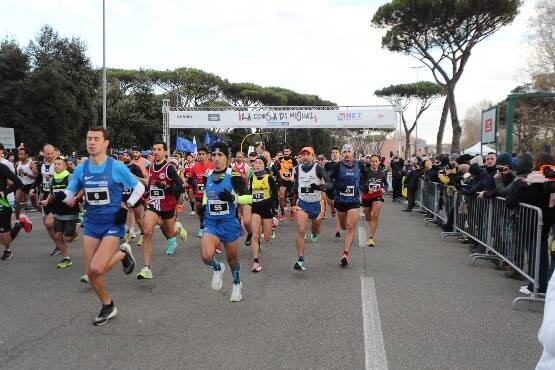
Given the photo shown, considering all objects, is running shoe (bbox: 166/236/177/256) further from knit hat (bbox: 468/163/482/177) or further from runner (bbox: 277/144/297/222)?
knit hat (bbox: 468/163/482/177)

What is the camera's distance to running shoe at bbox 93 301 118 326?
4953mm

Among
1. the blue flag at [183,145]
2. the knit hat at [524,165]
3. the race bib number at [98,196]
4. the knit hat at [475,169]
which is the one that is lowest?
the race bib number at [98,196]

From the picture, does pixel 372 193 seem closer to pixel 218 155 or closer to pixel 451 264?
pixel 451 264

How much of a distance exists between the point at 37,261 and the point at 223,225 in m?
4.06

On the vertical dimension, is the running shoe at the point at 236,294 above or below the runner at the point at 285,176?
→ below

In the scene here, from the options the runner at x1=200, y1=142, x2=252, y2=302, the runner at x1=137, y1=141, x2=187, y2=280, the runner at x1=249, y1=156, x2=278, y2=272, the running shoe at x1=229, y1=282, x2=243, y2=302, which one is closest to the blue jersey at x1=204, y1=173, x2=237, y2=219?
the runner at x1=200, y1=142, x2=252, y2=302

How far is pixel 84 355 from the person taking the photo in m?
4.18

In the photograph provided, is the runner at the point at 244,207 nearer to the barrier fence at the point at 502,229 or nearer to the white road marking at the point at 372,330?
the white road marking at the point at 372,330

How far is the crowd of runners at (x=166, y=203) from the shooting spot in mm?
5223

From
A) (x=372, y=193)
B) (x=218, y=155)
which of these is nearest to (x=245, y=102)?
(x=372, y=193)

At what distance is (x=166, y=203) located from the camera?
7.71 m

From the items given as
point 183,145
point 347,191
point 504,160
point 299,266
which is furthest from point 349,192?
point 183,145

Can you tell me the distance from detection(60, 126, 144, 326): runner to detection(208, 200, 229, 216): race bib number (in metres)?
0.89

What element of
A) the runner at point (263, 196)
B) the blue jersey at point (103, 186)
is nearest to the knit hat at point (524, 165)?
the runner at point (263, 196)
